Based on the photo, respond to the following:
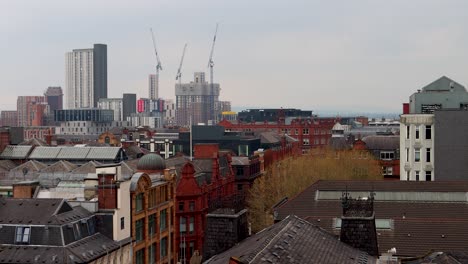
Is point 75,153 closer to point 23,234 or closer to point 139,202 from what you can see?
point 139,202

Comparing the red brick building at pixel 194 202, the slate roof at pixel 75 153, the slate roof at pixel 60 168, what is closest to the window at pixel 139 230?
the red brick building at pixel 194 202

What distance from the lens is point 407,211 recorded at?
2311 inches

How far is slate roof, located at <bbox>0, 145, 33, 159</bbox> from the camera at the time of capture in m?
100

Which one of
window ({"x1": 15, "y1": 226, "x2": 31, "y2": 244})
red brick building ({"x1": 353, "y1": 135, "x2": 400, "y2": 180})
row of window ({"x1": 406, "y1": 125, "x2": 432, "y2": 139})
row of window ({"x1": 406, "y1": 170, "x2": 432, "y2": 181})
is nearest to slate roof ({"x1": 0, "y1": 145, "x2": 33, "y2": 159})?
window ({"x1": 15, "y1": 226, "x2": 31, "y2": 244})

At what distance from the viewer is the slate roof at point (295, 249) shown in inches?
1114

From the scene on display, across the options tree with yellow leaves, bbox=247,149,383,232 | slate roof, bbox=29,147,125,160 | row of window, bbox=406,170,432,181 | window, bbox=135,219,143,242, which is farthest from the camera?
tree with yellow leaves, bbox=247,149,383,232

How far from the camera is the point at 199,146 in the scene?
115 m

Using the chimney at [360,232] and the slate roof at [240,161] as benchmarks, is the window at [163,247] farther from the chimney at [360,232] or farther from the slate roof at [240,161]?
the chimney at [360,232]

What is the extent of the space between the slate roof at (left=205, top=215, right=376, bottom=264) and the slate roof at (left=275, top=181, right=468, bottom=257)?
18316 mm

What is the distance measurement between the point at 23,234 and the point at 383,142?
88.9 m

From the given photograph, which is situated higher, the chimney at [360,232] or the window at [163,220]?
the chimney at [360,232]

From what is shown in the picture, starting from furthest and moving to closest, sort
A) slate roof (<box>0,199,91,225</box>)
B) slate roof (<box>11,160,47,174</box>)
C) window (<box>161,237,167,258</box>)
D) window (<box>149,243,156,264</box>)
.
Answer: slate roof (<box>11,160,47,174</box>)
window (<box>161,237,167,258</box>)
window (<box>149,243,156,264</box>)
slate roof (<box>0,199,91,225</box>)

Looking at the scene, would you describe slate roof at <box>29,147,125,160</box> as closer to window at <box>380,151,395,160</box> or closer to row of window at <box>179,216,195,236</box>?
row of window at <box>179,216,195,236</box>

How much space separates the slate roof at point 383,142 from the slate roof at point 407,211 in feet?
219
